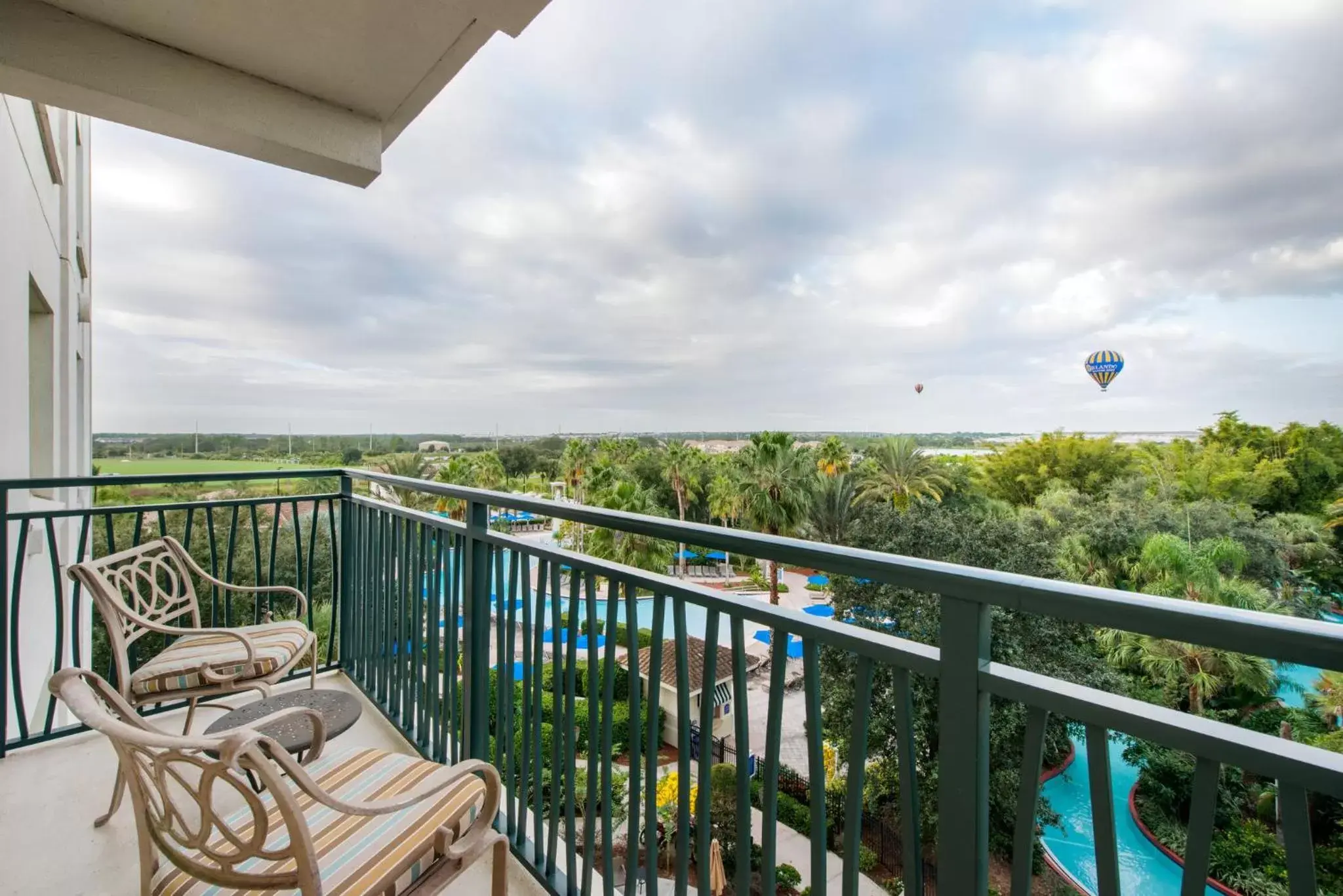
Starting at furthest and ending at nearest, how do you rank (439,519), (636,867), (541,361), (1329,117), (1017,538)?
(541,361) → (1329,117) → (1017,538) → (439,519) → (636,867)

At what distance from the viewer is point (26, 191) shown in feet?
12.0

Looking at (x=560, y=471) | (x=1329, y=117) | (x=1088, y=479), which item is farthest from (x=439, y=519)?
(x=1329, y=117)

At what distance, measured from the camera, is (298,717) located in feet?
6.22

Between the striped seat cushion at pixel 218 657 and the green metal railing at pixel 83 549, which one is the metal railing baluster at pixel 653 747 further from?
the green metal railing at pixel 83 549

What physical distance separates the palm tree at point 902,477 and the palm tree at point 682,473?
9.70 m

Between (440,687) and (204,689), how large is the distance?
779 millimetres

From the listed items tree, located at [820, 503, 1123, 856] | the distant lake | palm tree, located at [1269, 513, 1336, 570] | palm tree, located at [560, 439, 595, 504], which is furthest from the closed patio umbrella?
palm tree, located at [560, 439, 595, 504]

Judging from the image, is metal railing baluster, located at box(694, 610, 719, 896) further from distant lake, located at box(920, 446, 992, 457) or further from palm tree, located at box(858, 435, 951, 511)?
distant lake, located at box(920, 446, 992, 457)

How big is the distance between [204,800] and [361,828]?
343mm

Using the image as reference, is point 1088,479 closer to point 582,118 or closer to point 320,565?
point 582,118

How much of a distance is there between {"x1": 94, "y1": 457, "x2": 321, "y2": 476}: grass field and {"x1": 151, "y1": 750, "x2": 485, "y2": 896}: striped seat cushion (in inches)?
87.0

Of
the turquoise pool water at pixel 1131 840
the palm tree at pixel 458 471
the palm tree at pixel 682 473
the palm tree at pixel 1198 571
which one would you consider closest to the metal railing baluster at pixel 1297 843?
the turquoise pool water at pixel 1131 840

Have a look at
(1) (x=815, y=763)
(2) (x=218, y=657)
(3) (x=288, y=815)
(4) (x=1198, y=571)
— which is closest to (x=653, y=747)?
(1) (x=815, y=763)

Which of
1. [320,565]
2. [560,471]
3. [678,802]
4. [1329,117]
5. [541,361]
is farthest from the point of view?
[541,361]
